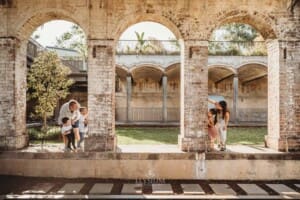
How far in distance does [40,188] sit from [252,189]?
492 cm

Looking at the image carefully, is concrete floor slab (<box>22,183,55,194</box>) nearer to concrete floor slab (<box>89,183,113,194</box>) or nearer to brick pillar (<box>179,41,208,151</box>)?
concrete floor slab (<box>89,183,113,194</box>)

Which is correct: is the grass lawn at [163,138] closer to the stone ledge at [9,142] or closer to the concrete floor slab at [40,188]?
the stone ledge at [9,142]

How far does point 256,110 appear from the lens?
82.2 feet

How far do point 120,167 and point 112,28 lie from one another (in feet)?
12.1

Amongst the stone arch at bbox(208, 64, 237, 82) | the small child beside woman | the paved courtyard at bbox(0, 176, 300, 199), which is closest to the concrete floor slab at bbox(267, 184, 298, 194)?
the paved courtyard at bbox(0, 176, 300, 199)

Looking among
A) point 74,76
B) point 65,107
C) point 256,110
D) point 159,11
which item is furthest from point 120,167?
point 256,110

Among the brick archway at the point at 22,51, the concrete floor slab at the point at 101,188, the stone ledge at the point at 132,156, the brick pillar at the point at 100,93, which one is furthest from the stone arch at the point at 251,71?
the concrete floor slab at the point at 101,188

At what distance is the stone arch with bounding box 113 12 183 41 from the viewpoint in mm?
7668

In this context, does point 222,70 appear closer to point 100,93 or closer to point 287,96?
point 287,96

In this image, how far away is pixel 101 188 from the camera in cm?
659

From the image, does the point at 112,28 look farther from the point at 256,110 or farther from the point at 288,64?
the point at 256,110

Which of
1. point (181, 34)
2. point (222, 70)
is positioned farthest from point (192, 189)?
point (222, 70)

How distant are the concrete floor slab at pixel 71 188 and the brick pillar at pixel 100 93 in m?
1.09

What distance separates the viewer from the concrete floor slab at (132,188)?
20.9 ft
